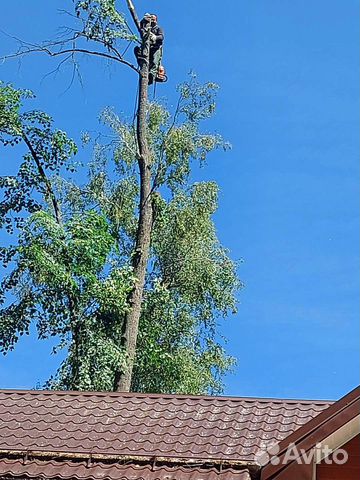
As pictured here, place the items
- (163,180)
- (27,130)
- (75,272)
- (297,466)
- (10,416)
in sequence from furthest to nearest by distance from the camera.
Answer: (163,180) → (27,130) → (75,272) → (10,416) → (297,466)

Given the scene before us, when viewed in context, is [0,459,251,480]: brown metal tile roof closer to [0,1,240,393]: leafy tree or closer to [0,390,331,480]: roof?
[0,390,331,480]: roof

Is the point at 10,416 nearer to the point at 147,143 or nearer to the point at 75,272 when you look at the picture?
the point at 75,272

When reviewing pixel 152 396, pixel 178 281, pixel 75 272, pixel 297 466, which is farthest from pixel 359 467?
pixel 178 281

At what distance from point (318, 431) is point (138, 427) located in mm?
2550

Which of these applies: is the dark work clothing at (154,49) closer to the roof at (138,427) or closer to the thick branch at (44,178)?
the thick branch at (44,178)

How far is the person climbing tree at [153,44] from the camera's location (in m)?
17.2

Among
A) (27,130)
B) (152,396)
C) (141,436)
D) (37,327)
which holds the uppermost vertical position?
(27,130)

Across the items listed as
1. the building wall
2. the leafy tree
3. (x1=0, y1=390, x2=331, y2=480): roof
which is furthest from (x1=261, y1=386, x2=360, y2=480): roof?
the leafy tree

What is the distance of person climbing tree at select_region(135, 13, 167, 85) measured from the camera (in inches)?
678

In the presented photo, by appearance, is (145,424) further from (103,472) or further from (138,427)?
(103,472)

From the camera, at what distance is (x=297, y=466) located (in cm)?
540

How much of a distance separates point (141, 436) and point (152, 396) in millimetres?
1109

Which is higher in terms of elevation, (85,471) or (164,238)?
(164,238)

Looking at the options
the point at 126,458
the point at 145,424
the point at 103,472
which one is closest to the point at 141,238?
the point at 145,424
